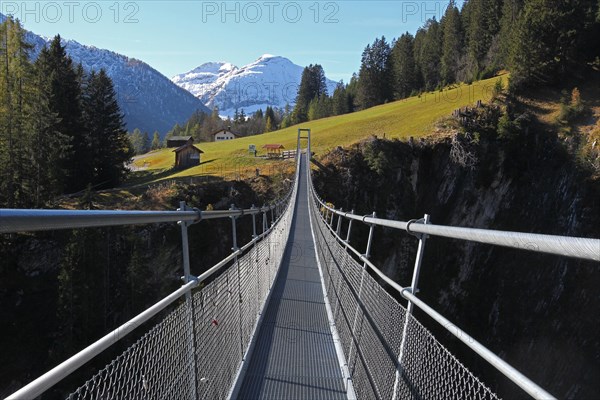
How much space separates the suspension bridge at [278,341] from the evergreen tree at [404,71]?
186ft

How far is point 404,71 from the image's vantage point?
58625mm

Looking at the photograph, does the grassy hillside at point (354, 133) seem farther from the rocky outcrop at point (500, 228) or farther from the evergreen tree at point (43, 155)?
the evergreen tree at point (43, 155)

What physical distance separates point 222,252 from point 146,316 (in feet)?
67.0

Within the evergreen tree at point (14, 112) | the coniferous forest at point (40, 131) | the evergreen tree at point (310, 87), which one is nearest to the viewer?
the evergreen tree at point (14, 112)

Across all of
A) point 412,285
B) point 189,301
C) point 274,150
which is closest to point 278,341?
point 189,301

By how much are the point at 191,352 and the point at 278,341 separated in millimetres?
2426

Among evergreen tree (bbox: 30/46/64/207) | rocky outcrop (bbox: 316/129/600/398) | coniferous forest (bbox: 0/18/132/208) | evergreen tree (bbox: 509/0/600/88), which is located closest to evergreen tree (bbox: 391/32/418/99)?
evergreen tree (bbox: 509/0/600/88)

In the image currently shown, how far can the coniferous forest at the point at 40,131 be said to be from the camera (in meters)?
18.9

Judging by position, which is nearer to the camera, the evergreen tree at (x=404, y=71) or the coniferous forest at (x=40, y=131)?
the coniferous forest at (x=40, y=131)

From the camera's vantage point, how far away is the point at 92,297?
16.9 m

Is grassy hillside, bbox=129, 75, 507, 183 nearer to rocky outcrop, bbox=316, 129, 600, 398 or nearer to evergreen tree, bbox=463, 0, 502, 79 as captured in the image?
rocky outcrop, bbox=316, 129, 600, 398

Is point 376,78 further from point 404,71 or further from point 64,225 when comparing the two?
point 64,225

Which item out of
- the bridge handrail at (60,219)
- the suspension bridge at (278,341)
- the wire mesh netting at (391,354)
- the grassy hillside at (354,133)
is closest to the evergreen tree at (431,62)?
the grassy hillside at (354,133)

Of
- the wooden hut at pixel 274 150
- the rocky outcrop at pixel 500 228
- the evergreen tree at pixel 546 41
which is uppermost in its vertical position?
the evergreen tree at pixel 546 41
